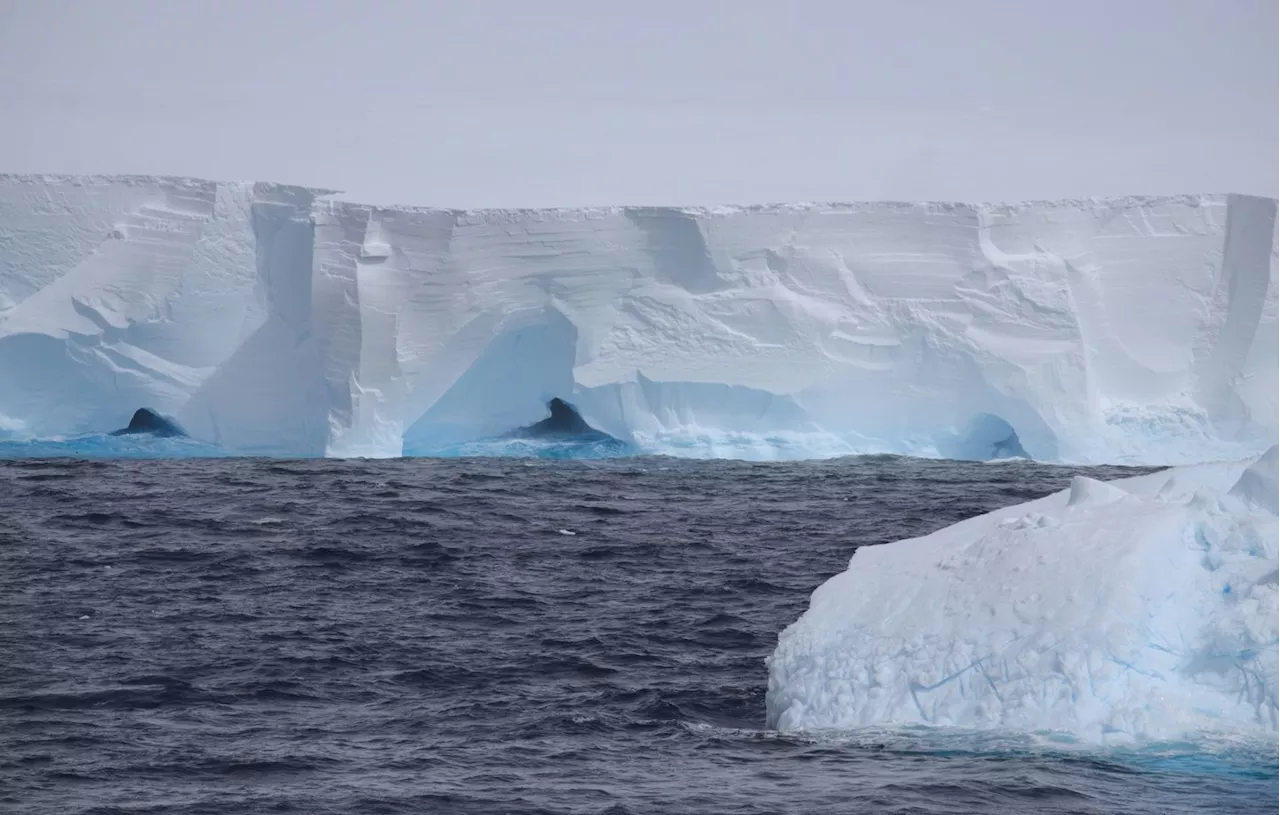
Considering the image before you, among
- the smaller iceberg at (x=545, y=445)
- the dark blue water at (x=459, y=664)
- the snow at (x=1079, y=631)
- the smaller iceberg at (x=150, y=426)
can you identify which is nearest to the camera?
the dark blue water at (x=459, y=664)

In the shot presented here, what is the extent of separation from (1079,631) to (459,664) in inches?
129

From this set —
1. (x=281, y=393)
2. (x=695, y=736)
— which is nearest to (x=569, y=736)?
(x=695, y=736)

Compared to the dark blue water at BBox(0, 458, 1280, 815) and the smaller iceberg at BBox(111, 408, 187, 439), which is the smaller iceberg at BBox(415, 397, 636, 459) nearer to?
the dark blue water at BBox(0, 458, 1280, 815)

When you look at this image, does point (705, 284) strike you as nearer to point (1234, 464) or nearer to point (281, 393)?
point (281, 393)

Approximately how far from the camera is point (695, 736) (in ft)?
21.1

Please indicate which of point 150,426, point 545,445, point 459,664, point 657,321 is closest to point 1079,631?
point 459,664

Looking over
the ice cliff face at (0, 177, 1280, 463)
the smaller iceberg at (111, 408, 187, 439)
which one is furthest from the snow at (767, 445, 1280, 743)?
the smaller iceberg at (111, 408, 187, 439)

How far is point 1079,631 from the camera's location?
6.15 meters

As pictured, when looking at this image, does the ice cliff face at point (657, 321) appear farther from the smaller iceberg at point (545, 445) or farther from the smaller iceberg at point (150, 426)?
the smaller iceberg at point (150, 426)

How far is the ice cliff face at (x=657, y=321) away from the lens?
656 inches

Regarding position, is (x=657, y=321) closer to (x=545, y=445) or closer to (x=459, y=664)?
(x=545, y=445)

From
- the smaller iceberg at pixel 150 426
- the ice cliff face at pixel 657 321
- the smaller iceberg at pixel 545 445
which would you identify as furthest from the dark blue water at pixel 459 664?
the smaller iceberg at pixel 150 426

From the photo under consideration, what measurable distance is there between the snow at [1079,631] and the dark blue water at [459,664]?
0.23m

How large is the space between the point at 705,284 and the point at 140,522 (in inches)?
304
